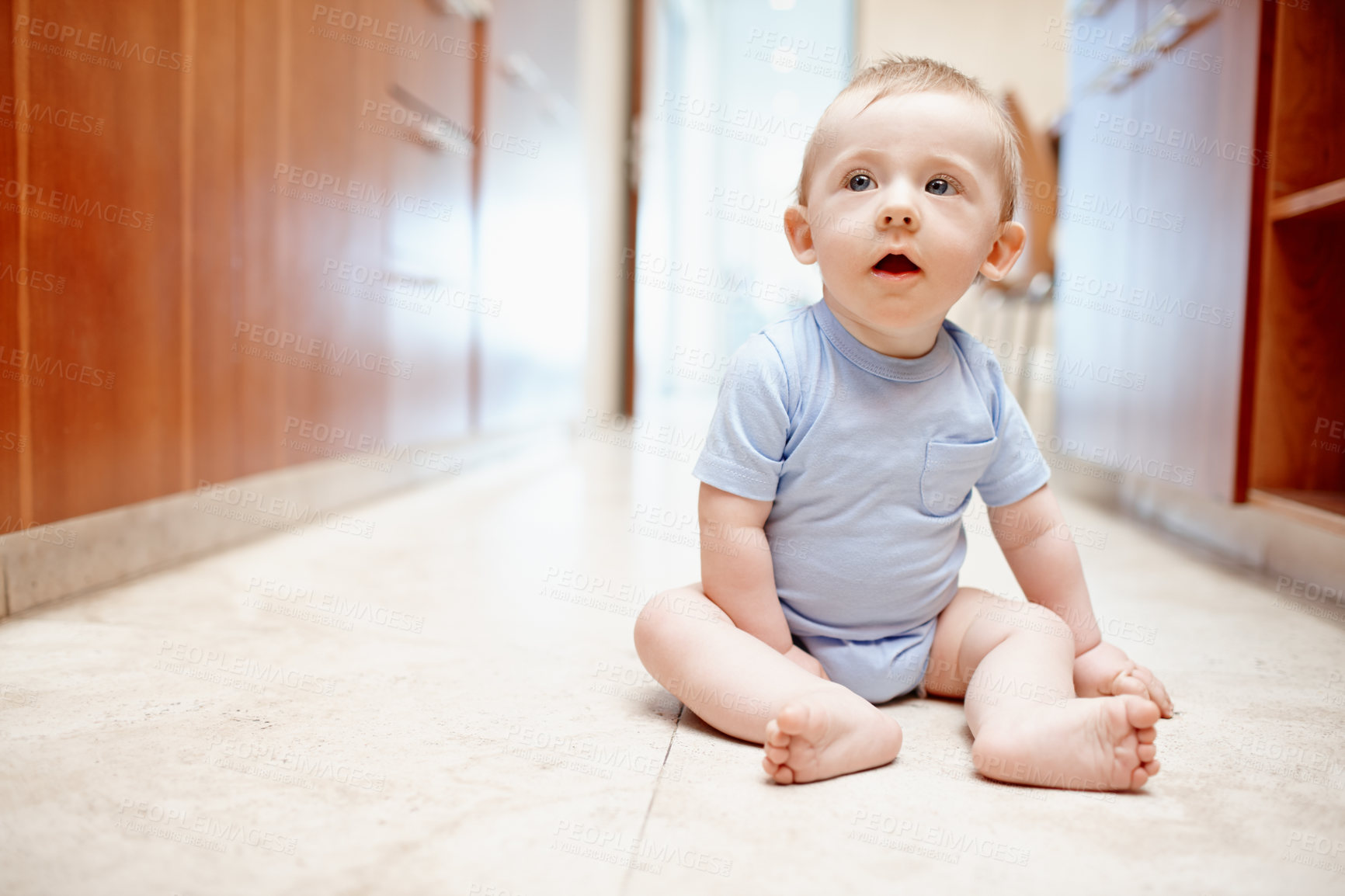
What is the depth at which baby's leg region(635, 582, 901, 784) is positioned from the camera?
0.62 meters

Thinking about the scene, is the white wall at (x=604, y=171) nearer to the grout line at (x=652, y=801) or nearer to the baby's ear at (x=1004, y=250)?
the baby's ear at (x=1004, y=250)

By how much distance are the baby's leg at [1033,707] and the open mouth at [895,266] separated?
30 cm

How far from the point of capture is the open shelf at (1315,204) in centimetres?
113

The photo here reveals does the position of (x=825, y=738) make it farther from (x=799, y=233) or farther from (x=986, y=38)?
(x=986, y=38)

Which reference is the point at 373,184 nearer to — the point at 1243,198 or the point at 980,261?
the point at 980,261

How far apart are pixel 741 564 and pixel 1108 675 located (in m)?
0.32

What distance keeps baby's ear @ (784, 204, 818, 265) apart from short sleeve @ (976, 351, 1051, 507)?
19cm

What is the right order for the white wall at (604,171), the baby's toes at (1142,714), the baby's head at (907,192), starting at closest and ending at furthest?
the baby's toes at (1142,714)
the baby's head at (907,192)
the white wall at (604,171)

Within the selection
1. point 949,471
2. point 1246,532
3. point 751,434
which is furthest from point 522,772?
point 1246,532

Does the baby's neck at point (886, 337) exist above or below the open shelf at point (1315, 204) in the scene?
below

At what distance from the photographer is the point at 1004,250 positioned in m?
0.81

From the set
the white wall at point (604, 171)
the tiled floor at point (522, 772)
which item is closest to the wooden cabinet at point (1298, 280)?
the tiled floor at point (522, 772)

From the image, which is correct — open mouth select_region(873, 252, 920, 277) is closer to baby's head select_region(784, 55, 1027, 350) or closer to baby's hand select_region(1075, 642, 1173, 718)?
baby's head select_region(784, 55, 1027, 350)

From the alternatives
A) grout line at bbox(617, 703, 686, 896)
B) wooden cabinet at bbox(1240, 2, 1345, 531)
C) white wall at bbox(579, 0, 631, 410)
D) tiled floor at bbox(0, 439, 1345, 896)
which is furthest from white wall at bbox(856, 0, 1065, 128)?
grout line at bbox(617, 703, 686, 896)
